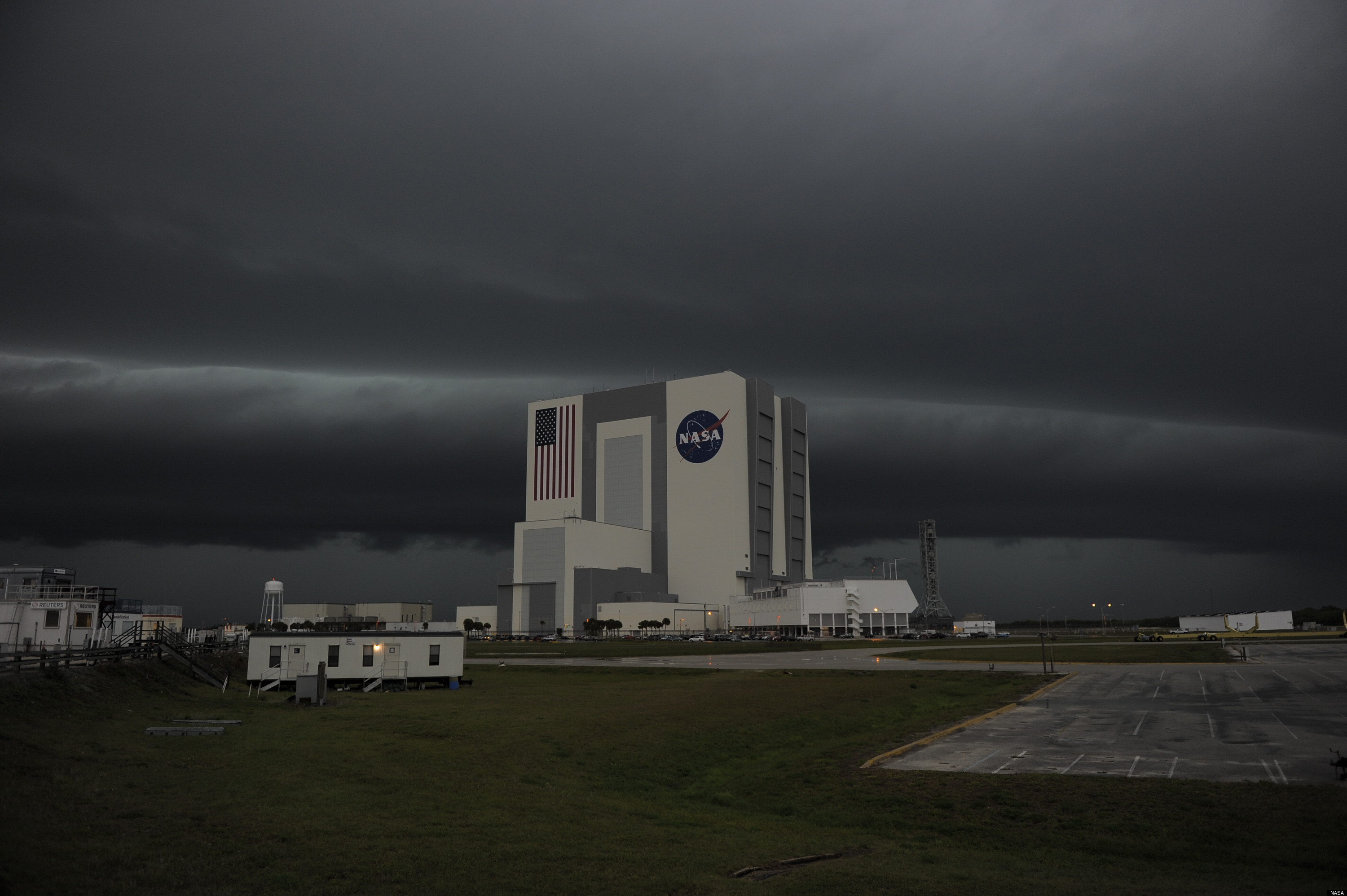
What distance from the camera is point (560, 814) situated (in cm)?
2128

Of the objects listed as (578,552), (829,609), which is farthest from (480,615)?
(829,609)

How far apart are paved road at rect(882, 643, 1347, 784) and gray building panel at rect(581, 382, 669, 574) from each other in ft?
427

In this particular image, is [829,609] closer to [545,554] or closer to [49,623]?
[545,554]

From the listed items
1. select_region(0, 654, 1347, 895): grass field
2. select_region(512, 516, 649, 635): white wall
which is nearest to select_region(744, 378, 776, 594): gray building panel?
select_region(512, 516, 649, 635): white wall

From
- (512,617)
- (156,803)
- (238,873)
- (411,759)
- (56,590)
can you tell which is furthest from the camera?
(512,617)

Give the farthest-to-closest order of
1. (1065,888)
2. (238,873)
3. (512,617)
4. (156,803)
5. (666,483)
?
(666,483) → (512,617) → (156,803) → (1065,888) → (238,873)

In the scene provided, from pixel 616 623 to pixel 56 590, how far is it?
10308 cm

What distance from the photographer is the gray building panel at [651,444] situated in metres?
183

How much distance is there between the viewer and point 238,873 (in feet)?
48.0

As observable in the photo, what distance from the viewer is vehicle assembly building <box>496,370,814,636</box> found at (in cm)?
16600

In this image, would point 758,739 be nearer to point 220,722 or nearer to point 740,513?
point 220,722

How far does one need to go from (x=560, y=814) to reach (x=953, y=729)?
70.3 ft

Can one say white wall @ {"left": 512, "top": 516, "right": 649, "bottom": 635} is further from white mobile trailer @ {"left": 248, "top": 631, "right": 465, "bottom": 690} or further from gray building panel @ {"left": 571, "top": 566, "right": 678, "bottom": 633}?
white mobile trailer @ {"left": 248, "top": 631, "right": 465, "bottom": 690}

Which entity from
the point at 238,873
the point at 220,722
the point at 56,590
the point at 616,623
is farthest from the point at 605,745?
the point at 616,623
